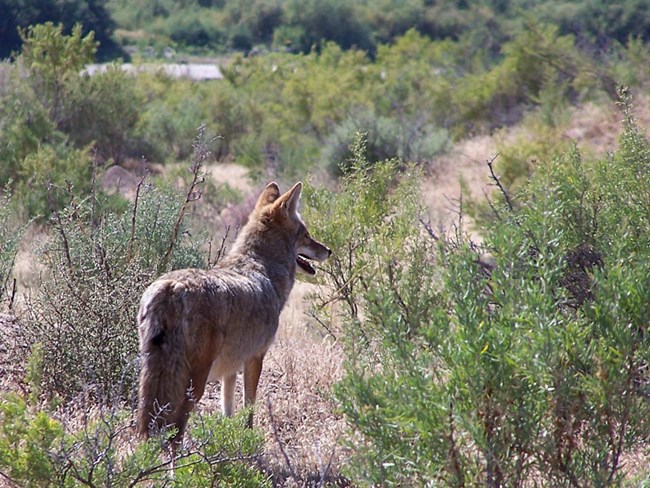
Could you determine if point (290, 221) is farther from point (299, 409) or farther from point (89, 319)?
point (89, 319)

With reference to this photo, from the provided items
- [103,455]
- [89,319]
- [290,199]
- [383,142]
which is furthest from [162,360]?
[383,142]

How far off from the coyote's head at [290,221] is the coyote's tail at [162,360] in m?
1.80

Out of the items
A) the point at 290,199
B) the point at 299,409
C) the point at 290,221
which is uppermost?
the point at 290,199

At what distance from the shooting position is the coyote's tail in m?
4.82

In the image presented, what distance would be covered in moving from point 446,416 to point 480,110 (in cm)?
2328

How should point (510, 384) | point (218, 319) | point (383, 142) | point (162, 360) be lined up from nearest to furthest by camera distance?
point (510, 384) < point (162, 360) < point (218, 319) < point (383, 142)

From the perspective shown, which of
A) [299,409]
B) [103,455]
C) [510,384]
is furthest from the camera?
[299,409]

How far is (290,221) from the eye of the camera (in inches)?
266

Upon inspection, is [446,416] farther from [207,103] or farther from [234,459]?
[207,103]

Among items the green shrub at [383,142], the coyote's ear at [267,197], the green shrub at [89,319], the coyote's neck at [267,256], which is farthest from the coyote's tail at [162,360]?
the green shrub at [383,142]

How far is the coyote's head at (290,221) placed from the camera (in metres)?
6.67

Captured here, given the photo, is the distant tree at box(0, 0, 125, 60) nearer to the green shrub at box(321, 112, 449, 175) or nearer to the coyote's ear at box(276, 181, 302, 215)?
the green shrub at box(321, 112, 449, 175)

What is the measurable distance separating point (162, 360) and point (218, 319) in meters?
0.49

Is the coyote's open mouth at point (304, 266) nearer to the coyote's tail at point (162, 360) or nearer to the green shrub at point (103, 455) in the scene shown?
the coyote's tail at point (162, 360)
